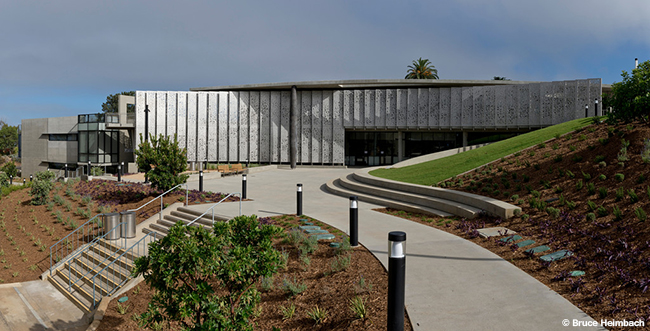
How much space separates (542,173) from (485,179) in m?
1.87

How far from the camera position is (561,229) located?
7.88 metres

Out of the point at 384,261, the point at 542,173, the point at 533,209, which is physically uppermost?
the point at 542,173

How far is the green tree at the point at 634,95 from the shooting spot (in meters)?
10.5

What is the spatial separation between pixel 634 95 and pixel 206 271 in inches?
474

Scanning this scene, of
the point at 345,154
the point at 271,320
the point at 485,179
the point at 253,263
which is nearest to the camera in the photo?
the point at 253,263

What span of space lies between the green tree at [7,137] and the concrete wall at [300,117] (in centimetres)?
6986

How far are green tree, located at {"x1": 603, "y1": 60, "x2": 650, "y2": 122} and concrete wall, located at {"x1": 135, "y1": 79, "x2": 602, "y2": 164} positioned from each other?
22.4 meters

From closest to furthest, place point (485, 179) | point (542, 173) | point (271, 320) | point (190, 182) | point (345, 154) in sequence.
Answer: point (271, 320) → point (542, 173) → point (485, 179) → point (190, 182) → point (345, 154)

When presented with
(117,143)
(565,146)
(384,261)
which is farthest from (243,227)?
(117,143)

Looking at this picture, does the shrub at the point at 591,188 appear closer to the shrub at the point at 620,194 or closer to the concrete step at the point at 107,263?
the shrub at the point at 620,194

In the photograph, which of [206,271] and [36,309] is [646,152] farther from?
[36,309]

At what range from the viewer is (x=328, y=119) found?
36594mm

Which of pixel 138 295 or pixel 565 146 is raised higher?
pixel 565 146

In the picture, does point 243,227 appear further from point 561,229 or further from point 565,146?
point 565,146
